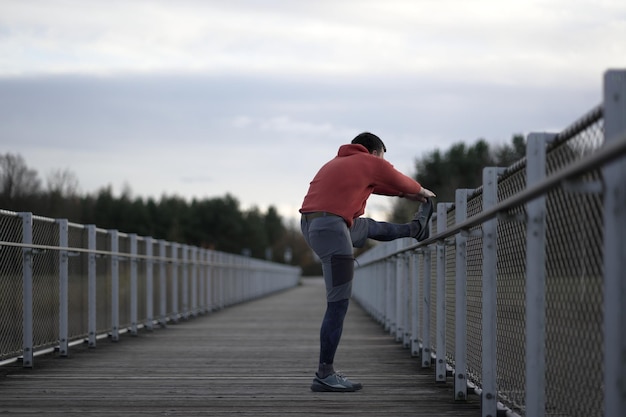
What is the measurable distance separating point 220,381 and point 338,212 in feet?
5.59

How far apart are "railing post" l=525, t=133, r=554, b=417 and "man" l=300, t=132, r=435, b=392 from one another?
2329 millimetres

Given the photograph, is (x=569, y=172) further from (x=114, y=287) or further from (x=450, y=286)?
(x=114, y=287)

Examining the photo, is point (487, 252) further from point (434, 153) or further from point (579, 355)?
point (434, 153)

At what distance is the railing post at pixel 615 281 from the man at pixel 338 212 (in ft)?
10.9

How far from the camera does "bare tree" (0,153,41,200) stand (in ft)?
188

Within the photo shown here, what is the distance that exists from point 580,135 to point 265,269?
35.1m

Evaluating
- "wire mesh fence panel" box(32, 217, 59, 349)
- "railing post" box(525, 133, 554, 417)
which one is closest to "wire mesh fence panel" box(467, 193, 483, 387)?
"railing post" box(525, 133, 554, 417)

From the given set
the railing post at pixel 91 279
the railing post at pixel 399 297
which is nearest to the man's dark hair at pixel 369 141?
the railing post at pixel 399 297

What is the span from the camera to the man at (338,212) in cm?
664

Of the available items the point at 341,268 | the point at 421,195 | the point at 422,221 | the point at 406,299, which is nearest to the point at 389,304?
the point at 406,299

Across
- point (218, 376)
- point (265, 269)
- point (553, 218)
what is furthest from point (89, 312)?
point (265, 269)

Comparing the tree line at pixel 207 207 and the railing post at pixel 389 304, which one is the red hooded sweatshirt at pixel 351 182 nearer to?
the railing post at pixel 389 304

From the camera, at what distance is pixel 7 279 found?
8.41m

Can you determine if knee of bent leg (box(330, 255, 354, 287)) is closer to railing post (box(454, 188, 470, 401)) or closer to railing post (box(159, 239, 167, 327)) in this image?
railing post (box(454, 188, 470, 401))
